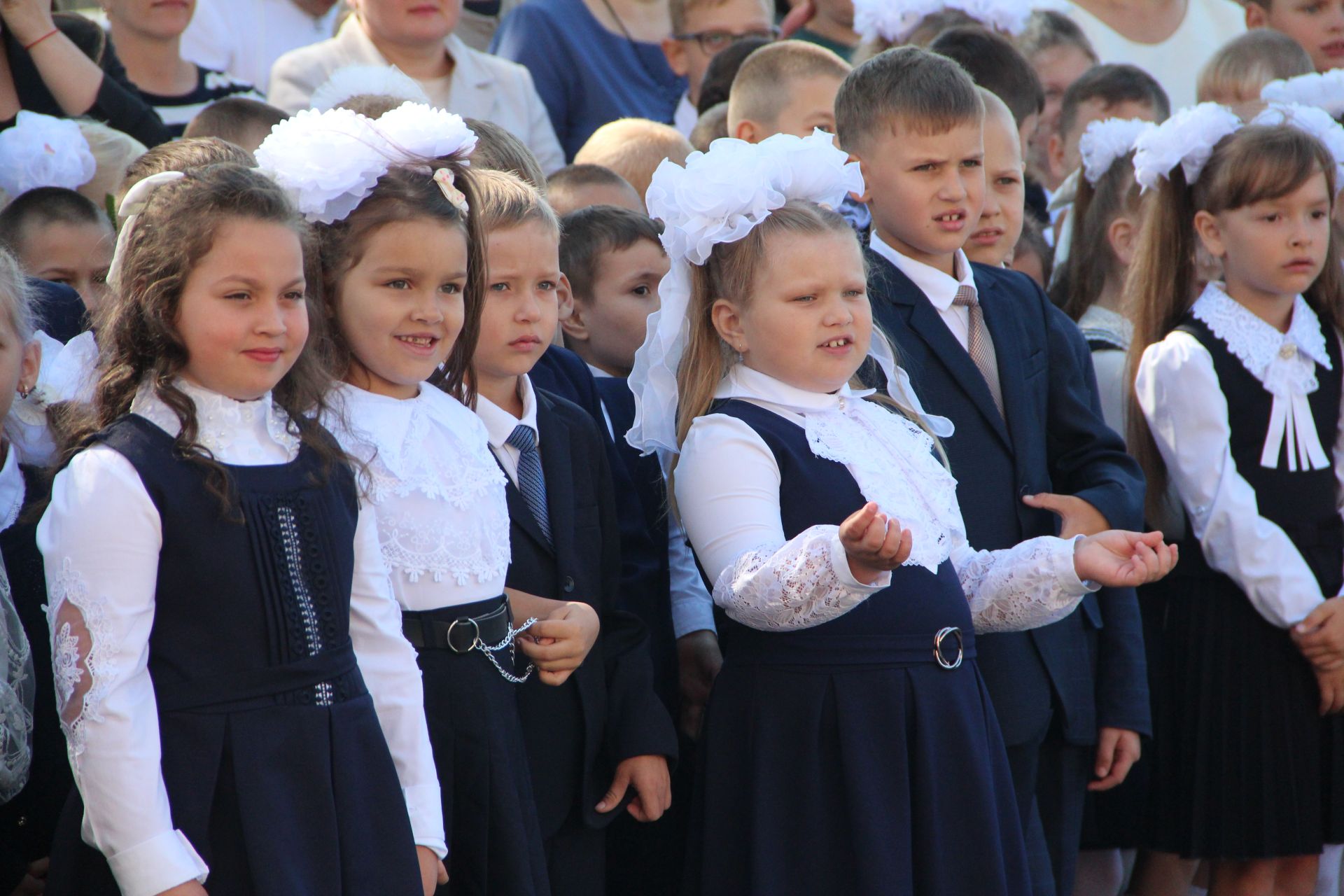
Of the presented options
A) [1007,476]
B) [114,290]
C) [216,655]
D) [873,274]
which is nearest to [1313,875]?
[1007,476]

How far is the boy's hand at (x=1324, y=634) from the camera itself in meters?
3.84

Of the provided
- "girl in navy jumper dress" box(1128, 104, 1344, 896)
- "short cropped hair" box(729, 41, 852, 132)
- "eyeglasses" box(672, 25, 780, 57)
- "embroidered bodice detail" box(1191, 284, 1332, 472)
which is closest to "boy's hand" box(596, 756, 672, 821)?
"girl in navy jumper dress" box(1128, 104, 1344, 896)

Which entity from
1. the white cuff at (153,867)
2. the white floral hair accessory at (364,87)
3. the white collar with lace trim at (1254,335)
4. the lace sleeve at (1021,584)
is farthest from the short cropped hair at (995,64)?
the white cuff at (153,867)

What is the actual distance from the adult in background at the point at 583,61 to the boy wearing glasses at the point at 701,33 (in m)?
0.09

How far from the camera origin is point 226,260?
2311mm

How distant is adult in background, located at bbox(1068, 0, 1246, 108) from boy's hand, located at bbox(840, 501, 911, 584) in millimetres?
5380

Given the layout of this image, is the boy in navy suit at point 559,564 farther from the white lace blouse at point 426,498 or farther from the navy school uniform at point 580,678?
the white lace blouse at point 426,498

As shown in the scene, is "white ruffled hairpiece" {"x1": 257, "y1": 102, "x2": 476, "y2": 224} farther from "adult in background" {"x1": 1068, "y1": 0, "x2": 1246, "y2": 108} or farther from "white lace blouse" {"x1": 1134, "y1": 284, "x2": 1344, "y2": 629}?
"adult in background" {"x1": 1068, "y1": 0, "x2": 1246, "y2": 108}

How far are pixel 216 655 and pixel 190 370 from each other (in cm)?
46

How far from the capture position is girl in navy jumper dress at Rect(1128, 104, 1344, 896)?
3871mm

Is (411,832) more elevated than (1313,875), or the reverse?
(411,832)

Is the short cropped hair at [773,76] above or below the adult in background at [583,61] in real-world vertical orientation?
below

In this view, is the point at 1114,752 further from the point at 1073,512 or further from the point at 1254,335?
the point at 1254,335

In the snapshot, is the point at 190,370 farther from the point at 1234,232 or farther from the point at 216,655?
the point at 1234,232
